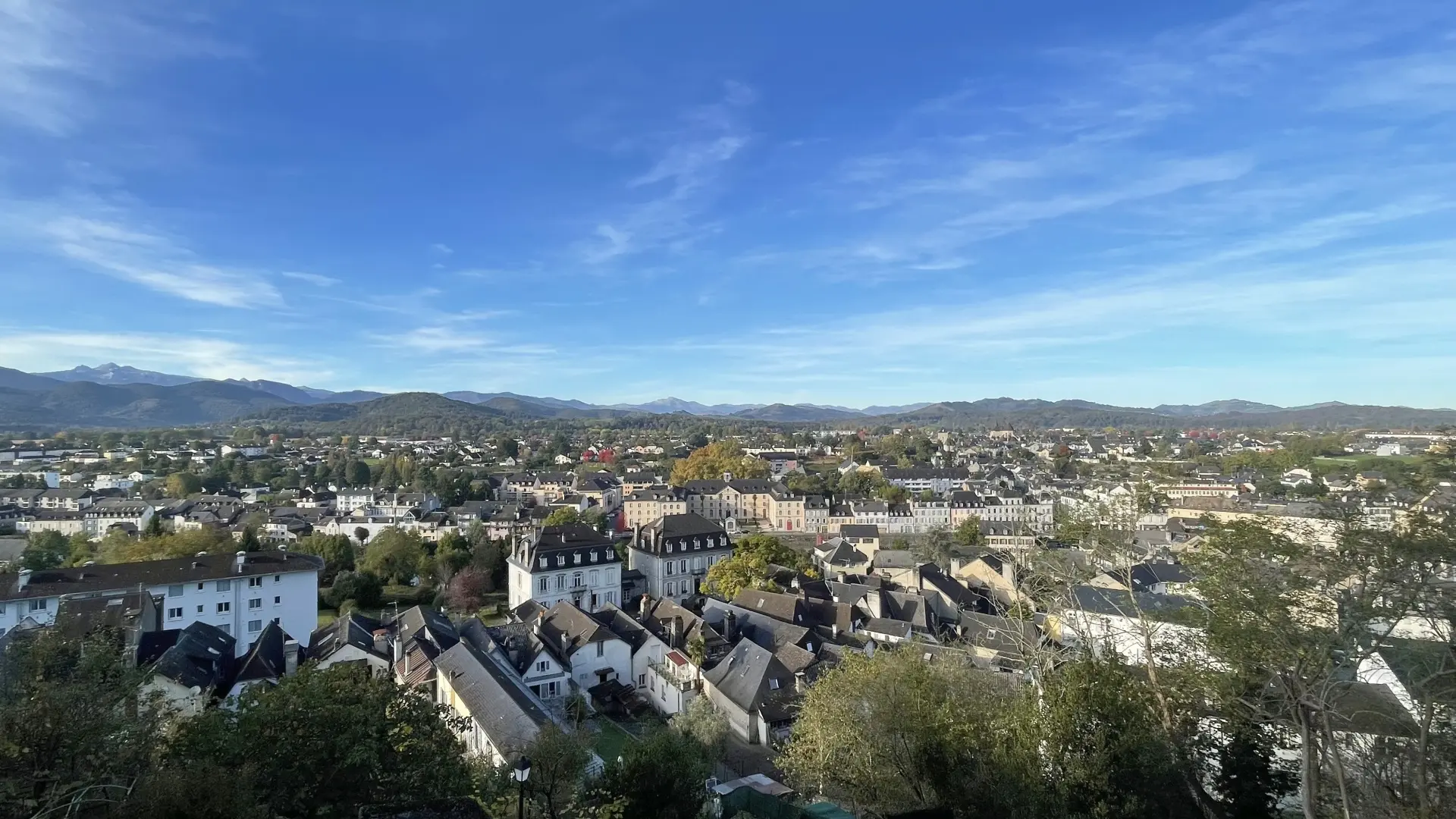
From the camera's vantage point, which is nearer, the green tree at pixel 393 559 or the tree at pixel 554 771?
the tree at pixel 554 771

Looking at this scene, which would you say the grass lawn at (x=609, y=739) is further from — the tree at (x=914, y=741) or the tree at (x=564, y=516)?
the tree at (x=564, y=516)

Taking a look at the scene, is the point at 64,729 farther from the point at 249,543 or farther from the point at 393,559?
the point at 393,559

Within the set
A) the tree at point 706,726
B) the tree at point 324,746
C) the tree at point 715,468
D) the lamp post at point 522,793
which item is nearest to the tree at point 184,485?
the tree at point 715,468

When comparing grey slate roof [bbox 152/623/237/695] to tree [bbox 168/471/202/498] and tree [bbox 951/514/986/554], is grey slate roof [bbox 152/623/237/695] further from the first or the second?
tree [bbox 168/471/202/498]

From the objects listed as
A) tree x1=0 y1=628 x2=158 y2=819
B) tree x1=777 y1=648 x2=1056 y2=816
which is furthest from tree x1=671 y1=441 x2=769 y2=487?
tree x1=0 y1=628 x2=158 y2=819

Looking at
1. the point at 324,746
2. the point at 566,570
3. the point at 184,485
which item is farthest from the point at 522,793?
the point at 184,485

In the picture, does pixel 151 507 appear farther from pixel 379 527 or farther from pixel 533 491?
pixel 533 491
